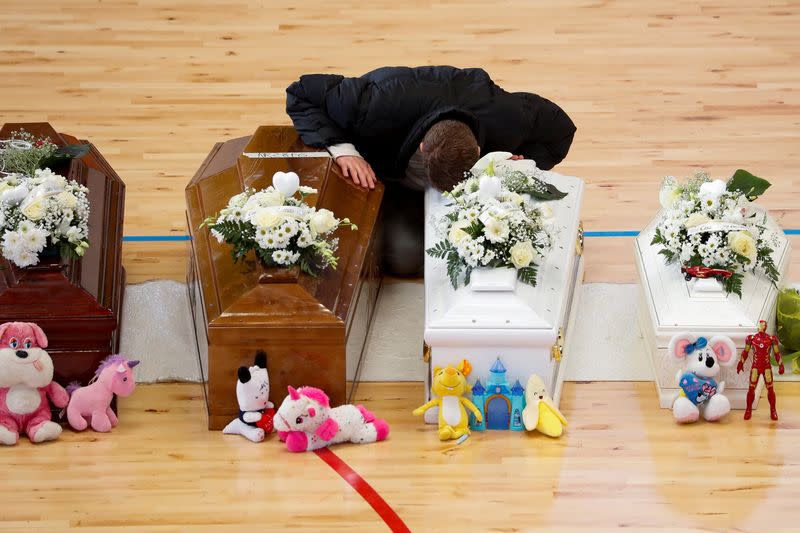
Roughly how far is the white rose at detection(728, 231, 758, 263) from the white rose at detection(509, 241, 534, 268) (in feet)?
2.16

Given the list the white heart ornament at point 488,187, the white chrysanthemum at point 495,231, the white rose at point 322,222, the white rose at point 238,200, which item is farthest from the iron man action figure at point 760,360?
the white rose at point 238,200

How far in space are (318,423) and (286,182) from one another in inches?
32.1

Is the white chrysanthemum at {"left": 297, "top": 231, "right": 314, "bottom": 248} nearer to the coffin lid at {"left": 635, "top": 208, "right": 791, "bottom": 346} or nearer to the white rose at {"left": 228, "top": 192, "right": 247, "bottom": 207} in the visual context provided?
the white rose at {"left": 228, "top": 192, "right": 247, "bottom": 207}

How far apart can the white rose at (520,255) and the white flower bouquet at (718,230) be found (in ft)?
1.72

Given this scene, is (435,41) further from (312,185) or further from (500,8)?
(312,185)

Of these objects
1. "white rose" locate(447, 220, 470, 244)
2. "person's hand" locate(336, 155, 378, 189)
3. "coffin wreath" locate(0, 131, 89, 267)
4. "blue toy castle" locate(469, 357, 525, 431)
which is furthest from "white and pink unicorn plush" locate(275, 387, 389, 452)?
"person's hand" locate(336, 155, 378, 189)

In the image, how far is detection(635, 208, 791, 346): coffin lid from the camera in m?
4.71

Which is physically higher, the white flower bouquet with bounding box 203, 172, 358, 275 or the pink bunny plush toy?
the white flower bouquet with bounding box 203, 172, 358, 275

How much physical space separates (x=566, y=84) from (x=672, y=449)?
3029mm

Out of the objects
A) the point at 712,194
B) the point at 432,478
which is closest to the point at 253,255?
the point at 432,478

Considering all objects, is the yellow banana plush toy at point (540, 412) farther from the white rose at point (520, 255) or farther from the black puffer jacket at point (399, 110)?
the black puffer jacket at point (399, 110)

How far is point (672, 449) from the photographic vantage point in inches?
179

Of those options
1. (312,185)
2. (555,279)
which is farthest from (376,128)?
(555,279)

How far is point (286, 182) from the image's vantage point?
15.9ft
